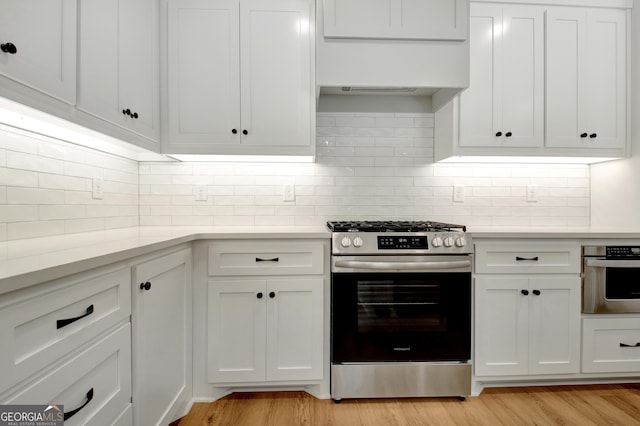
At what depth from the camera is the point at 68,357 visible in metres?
0.89

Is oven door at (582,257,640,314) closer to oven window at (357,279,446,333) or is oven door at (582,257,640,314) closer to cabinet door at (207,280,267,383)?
oven window at (357,279,446,333)

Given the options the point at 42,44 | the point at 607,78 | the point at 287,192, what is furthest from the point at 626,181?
the point at 42,44

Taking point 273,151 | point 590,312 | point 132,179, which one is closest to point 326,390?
point 273,151

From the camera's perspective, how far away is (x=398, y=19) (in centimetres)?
194

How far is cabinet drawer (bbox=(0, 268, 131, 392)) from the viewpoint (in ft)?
2.34

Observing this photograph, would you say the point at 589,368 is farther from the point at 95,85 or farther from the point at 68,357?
the point at 95,85

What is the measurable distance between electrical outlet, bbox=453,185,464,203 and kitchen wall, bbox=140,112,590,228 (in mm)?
24

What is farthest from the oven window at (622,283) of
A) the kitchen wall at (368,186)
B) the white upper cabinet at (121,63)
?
the white upper cabinet at (121,63)

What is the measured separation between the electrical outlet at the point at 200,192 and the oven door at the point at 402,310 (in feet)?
3.70

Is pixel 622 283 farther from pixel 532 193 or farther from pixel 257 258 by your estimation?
pixel 257 258

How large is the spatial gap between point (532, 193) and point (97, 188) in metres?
2.95

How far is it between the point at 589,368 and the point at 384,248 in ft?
4.68

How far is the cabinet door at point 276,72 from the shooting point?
1994 millimetres

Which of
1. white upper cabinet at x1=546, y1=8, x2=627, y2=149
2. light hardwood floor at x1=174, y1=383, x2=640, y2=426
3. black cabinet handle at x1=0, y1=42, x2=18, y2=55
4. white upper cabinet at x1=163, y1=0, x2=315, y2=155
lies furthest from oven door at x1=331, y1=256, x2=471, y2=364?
black cabinet handle at x1=0, y1=42, x2=18, y2=55
